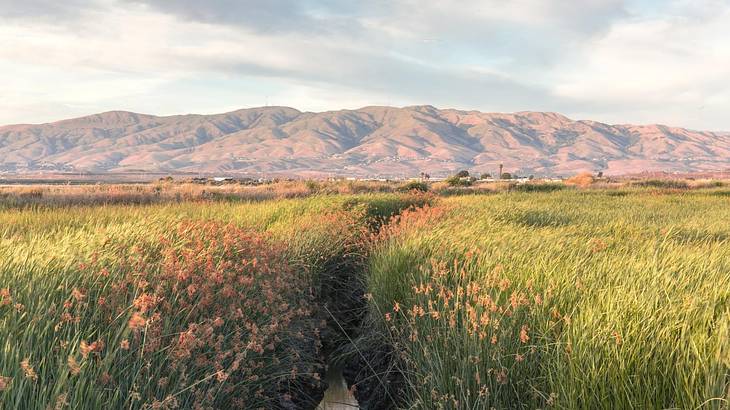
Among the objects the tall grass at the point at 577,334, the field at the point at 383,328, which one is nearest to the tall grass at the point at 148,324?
the field at the point at 383,328

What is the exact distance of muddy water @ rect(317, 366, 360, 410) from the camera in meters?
7.54

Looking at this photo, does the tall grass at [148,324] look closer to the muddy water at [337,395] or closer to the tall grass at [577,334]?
the muddy water at [337,395]

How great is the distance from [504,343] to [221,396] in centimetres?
267

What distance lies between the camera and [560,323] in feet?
17.0

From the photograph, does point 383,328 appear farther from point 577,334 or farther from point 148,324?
point 148,324

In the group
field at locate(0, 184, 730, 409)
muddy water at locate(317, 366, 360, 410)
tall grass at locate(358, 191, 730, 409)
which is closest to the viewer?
field at locate(0, 184, 730, 409)

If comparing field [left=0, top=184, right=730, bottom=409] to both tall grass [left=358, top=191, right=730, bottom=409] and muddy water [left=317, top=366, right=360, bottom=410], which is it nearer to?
tall grass [left=358, top=191, right=730, bottom=409]

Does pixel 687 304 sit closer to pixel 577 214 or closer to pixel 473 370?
Result: pixel 473 370

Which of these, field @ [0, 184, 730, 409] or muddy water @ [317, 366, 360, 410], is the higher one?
field @ [0, 184, 730, 409]

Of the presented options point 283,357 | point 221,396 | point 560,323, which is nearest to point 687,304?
point 560,323

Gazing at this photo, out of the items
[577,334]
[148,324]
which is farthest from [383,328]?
[148,324]

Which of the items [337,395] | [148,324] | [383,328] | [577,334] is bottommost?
[337,395]

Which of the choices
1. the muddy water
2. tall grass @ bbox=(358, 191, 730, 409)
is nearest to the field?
tall grass @ bbox=(358, 191, 730, 409)

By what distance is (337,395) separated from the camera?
7.93 metres
